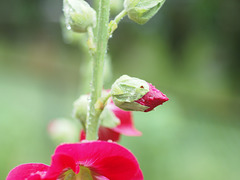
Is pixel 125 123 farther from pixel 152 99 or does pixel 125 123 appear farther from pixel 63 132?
pixel 63 132

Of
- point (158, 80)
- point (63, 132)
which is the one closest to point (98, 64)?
point (63, 132)

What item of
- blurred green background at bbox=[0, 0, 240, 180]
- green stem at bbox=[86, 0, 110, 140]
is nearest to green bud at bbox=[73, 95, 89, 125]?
green stem at bbox=[86, 0, 110, 140]

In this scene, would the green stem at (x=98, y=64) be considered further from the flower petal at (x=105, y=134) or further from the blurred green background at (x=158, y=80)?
the blurred green background at (x=158, y=80)

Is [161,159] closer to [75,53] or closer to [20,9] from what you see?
[75,53]

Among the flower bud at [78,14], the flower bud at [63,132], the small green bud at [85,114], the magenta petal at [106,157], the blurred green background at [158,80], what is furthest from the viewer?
the blurred green background at [158,80]

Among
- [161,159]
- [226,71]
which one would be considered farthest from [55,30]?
[161,159]

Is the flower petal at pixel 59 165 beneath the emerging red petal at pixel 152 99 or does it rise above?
beneath

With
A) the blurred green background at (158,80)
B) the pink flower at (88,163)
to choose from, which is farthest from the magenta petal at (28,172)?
the blurred green background at (158,80)
